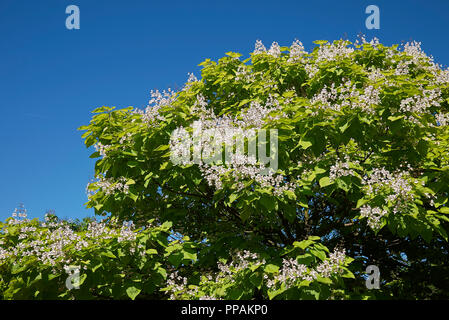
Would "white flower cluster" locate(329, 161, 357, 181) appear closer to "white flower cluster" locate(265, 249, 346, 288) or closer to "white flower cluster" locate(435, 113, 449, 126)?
"white flower cluster" locate(265, 249, 346, 288)

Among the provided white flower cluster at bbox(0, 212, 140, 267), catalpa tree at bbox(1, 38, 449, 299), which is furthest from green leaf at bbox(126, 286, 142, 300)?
white flower cluster at bbox(0, 212, 140, 267)

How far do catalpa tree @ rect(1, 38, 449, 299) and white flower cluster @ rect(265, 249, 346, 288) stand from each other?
24 millimetres

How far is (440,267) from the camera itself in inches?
356

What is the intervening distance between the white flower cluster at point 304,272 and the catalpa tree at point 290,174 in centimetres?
2

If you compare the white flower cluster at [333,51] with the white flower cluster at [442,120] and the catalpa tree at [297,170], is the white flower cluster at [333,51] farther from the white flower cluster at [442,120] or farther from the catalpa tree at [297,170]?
the white flower cluster at [442,120]

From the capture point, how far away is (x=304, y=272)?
596 cm

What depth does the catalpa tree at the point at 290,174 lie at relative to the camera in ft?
20.6

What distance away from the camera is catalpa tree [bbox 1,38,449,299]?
6285 millimetres

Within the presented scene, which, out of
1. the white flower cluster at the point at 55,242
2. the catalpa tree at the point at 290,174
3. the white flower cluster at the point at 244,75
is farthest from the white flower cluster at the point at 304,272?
the white flower cluster at the point at 244,75

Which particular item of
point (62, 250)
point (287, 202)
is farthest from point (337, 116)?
point (62, 250)

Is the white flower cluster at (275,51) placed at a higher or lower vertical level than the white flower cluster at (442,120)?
higher

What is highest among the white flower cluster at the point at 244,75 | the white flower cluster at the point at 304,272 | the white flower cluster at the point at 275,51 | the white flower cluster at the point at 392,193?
the white flower cluster at the point at 275,51

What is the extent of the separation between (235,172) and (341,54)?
488cm
